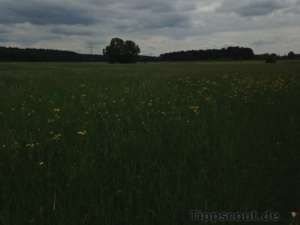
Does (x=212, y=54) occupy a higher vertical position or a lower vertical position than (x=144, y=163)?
higher

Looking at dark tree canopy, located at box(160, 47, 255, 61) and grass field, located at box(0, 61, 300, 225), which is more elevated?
dark tree canopy, located at box(160, 47, 255, 61)

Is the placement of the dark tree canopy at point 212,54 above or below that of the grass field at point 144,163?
above

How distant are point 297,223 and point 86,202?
1.89m

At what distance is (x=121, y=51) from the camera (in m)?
118

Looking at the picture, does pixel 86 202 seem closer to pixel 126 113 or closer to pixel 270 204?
pixel 270 204

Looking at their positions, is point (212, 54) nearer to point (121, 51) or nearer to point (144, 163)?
point (121, 51)

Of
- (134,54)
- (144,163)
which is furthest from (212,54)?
(144,163)

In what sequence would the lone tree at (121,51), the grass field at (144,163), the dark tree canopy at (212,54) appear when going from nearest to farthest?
the grass field at (144,163)
the lone tree at (121,51)
the dark tree canopy at (212,54)

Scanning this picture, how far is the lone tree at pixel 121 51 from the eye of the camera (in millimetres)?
115037

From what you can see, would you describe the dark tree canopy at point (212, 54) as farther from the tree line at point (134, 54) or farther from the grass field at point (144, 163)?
the grass field at point (144, 163)

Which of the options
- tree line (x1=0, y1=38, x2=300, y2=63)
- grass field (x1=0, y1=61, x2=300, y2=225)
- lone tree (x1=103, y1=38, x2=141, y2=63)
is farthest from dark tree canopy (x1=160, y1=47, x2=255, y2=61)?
grass field (x1=0, y1=61, x2=300, y2=225)

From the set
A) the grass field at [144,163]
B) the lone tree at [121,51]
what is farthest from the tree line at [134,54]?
the grass field at [144,163]

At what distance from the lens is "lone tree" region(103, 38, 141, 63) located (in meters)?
115

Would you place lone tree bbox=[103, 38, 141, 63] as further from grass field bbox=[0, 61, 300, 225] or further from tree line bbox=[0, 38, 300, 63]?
grass field bbox=[0, 61, 300, 225]
